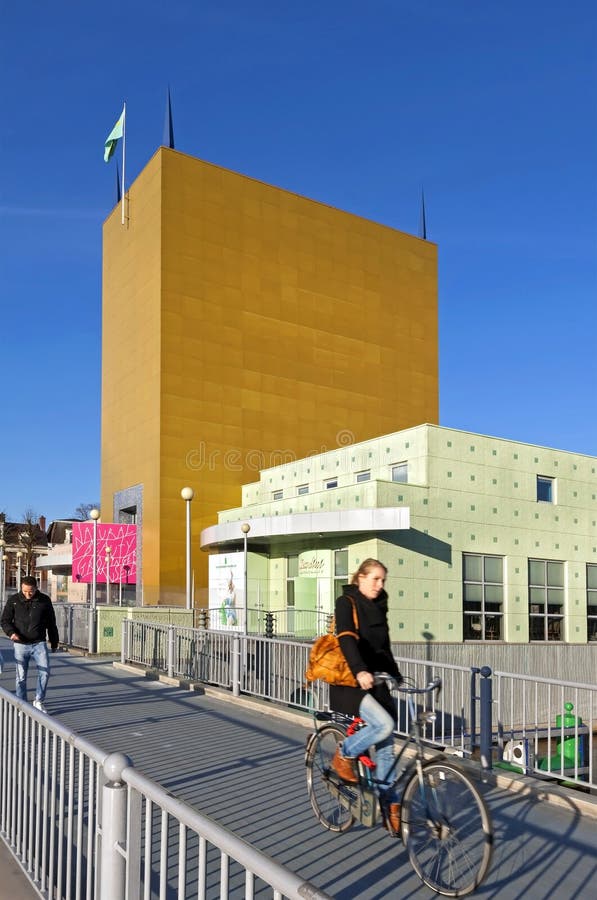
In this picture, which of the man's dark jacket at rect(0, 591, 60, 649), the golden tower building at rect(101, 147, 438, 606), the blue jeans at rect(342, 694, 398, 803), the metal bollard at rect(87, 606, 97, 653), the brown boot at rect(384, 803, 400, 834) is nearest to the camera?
the brown boot at rect(384, 803, 400, 834)

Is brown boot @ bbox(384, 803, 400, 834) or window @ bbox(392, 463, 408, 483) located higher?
window @ bbox(392, 463, 408, 483)

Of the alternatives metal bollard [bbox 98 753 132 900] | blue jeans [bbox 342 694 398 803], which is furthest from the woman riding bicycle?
metal bollard [bbox 98 753 132 900]

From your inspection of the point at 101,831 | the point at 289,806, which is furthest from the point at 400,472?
the point at 101,831

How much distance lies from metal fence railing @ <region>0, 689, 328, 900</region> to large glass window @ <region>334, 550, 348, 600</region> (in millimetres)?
22612

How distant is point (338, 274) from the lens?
48.9 metres

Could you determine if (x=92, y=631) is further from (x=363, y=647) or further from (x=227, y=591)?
(x=363, y=647)

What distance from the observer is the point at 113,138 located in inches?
1940

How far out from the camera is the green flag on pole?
49.3 metres

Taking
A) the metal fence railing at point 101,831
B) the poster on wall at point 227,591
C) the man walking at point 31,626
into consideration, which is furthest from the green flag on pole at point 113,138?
the metal fence railing at point 101,831

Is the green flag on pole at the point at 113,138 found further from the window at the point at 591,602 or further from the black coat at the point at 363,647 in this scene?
the black coat at the point at 363,647

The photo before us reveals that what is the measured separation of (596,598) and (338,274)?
24.4m

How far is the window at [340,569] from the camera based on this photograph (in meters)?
28.9

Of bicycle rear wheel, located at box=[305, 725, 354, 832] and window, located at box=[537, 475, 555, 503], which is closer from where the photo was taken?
bicycle rear wheel, located at box=[305, 725, 354, 832]

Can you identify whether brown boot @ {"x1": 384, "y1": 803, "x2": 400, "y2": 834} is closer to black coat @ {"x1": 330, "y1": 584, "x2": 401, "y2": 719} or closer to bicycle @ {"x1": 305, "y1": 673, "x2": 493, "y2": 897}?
bicycle @ {"x1": 305, "y1": 673, "x2": 493, "y2": 897}
